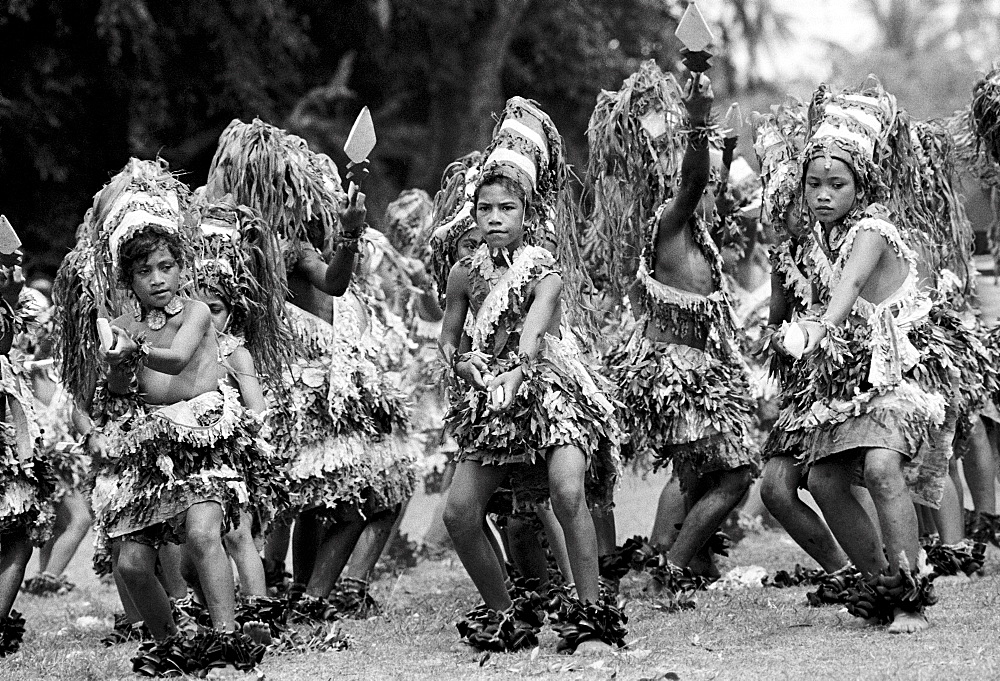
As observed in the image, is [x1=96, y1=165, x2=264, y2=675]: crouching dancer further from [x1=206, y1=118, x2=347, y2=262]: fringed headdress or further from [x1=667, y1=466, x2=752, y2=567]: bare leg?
[x1=667, y1=466, x2=752, y2=567]: bare leg

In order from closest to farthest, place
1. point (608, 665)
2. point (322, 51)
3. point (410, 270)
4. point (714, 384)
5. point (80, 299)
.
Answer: point (608, 665) → point (80, 299) → point (714, 384) → point (410, 270) → point (322, 51)

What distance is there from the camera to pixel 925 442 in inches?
201

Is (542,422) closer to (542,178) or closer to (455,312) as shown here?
(455,312)

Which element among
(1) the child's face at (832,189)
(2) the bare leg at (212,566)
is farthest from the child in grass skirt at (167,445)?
(1) the child's face at (832,189)

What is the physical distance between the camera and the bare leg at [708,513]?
233 inches

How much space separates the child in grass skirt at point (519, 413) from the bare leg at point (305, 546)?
5.55 feet

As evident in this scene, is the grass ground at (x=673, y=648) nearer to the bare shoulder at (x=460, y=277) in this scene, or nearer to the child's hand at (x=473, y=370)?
the child's hand at (x=473, y=370)

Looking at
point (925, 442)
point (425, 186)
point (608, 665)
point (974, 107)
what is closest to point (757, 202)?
point (974, 107)

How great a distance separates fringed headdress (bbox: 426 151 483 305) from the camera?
18.6 feet

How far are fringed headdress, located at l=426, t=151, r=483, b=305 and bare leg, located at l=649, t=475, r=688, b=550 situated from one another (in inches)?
57.1

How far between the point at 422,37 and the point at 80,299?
31.4ft

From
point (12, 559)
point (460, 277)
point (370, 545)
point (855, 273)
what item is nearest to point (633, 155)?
point (460, 277)

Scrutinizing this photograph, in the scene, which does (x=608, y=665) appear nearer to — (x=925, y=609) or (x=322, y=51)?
(x=925, y=609)

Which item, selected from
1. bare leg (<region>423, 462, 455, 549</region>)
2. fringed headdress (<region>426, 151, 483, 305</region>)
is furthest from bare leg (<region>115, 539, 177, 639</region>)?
bare leg (<region>423, 462, 455, 549</region>)
